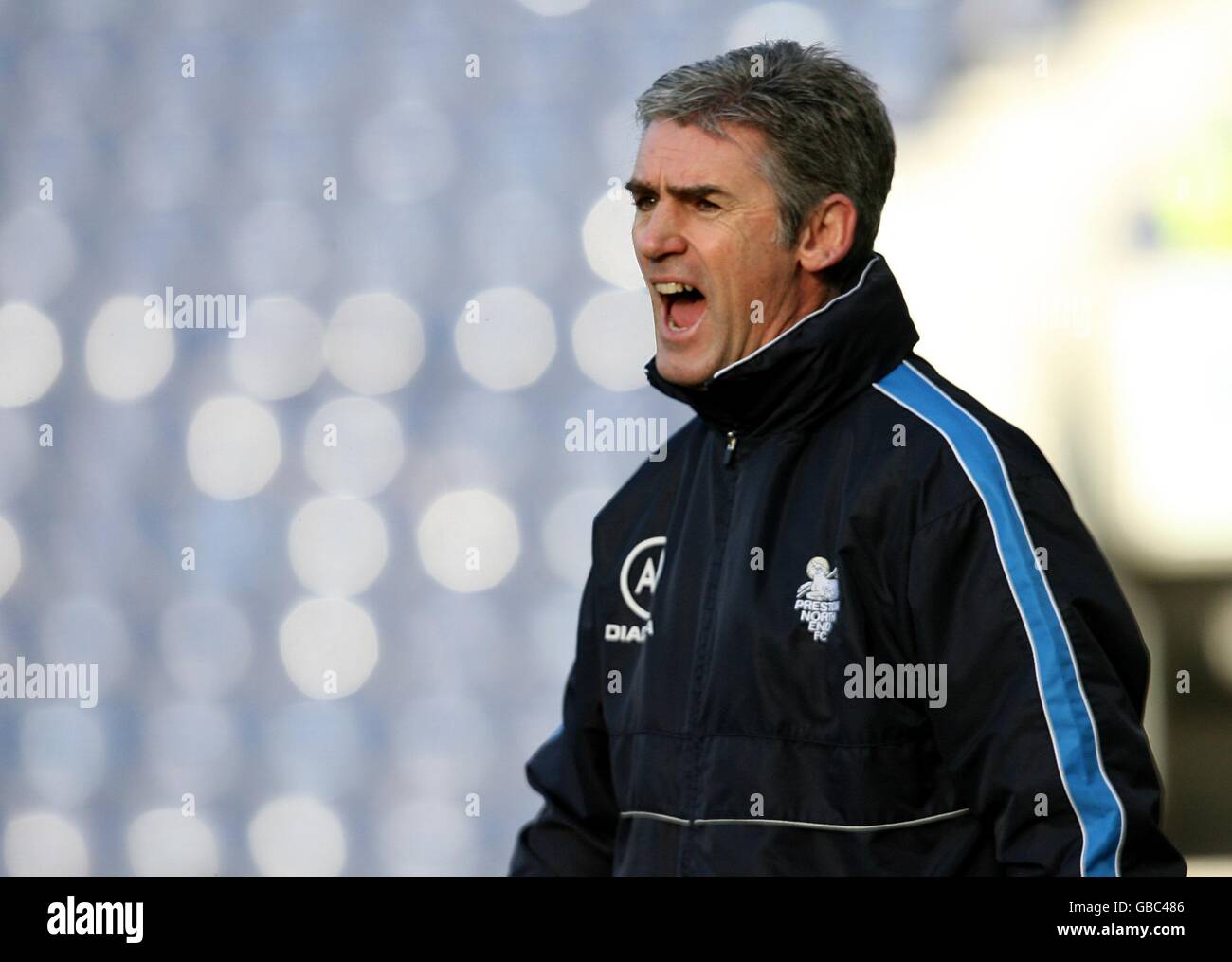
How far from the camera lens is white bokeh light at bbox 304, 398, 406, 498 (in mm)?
2246

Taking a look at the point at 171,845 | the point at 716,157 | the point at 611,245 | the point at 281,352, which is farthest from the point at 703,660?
the point at 171,845

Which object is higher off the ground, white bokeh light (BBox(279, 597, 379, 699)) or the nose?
the nose

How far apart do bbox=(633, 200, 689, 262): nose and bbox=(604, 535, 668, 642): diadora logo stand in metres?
0.30

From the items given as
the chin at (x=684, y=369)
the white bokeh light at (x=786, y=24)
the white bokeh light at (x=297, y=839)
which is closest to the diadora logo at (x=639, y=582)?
the chin at (x=684, y=369)

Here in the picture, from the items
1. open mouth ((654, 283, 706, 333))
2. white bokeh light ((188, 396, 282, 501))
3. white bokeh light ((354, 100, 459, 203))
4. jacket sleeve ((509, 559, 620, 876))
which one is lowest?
jacket sleeve ((509, 559, 620, 876))

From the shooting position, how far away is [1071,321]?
223 centimetres

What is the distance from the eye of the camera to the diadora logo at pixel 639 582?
1588 mm

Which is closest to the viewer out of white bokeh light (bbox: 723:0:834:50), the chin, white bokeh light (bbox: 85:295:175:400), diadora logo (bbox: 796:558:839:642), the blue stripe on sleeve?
the blue stripe on sleeve

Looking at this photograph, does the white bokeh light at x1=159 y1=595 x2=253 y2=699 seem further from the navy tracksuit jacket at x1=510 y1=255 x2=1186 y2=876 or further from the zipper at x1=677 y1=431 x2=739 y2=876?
the zipper at x1=677 y1=431 x2=739 y2=876

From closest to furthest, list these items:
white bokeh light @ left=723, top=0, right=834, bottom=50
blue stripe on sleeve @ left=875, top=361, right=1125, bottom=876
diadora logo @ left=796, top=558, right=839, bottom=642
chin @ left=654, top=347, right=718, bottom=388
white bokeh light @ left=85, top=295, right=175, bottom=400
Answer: blue stripe on sleeve @ left=875, top=361, right=1125, bottom=876 < diadora logo @ left=796, top=558, right=839, bottom=642 < chin @ left=654, top=347, right=718, bottom=388 < white bokeh light @ left=723, top=0, right=834, bottom=50 < white bokeh light @ left=85, top=295, right=175, bottom=400

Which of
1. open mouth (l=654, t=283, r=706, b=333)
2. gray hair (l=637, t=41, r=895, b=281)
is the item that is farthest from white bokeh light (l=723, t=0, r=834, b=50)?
open mouth (l=654, t=283, r=706, b=333)

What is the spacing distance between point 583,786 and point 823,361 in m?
0.54

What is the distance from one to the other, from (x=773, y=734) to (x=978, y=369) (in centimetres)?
99

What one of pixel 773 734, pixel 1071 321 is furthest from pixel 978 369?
pixel 773 734
